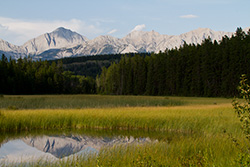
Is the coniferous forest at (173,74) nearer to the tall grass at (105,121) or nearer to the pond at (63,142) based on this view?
the tall grass at (105,121)

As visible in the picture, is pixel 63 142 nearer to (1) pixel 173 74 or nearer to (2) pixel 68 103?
(2) pixel 68 103

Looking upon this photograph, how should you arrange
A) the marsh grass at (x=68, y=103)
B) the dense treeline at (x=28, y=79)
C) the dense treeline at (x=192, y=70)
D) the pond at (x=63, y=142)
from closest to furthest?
the pond at (x=63, y=142) < the marsh grass at (x=68, y=103) < the dense treeline at (x=192, y=70) < the dense treeline at (x=28, y=79)

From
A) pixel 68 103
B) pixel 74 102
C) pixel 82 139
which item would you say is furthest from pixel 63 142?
pixel 74 102

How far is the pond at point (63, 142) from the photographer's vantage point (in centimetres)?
1130

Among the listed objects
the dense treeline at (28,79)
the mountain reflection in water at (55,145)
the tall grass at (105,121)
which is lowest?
the mountain reflection in water at (55,145)

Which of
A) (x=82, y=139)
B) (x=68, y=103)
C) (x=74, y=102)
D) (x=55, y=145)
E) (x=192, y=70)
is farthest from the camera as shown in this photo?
(x=192, y=70)

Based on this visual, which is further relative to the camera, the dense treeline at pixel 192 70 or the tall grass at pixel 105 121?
the dense treeline at pixel 192 70

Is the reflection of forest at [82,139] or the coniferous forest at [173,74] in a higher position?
the coniferous forest at [173,74]

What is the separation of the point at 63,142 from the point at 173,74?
6003 cm

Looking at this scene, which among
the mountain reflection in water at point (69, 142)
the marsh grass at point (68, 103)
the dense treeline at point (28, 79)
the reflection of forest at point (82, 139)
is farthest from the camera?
the dense treeline at point (28, 79)

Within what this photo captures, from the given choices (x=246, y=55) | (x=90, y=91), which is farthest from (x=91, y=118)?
(x=90, y=91)

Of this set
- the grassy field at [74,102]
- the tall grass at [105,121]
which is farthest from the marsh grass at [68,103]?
the tall grass at [105,121]

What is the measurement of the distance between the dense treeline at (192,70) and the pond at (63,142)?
1820 inches

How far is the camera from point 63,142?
45.2ft
